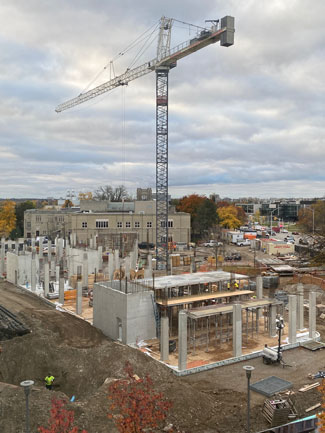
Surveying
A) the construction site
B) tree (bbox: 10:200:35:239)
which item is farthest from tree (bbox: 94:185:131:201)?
the construction site

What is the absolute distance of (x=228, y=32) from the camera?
2002 inches

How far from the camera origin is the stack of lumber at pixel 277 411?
48.3ft

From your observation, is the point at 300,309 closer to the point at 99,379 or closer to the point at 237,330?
the point at 237,330

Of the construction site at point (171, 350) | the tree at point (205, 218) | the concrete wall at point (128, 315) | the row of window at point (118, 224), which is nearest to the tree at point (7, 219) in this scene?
the row of window at point (118, 224)

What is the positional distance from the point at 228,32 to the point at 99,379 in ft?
151

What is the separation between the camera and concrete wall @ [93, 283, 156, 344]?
23.4 metres

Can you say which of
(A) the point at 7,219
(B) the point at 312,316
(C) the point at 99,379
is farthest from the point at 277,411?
(A) the point at 7,219

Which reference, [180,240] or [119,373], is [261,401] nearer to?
[119,373]

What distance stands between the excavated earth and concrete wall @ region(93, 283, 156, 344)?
116 centimetres

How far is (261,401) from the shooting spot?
16.7m

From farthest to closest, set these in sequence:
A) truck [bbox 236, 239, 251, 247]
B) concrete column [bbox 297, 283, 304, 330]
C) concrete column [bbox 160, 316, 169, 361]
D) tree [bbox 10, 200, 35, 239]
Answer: tree [bbox 10, 200, 35, 239]
truck [bbox 236, 239, 251, 247]
concrete column [bbox 297, 283, 304, 330]
concrete column [bbox 160, 316, 169, 361]

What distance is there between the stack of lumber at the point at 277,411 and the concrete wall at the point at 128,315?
9981mm

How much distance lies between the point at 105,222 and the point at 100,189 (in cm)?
5925

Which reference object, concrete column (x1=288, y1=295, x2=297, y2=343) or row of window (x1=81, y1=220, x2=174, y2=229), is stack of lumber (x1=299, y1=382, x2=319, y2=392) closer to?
concrete column (x1=288, y1=295, x2=297, y2=343)
